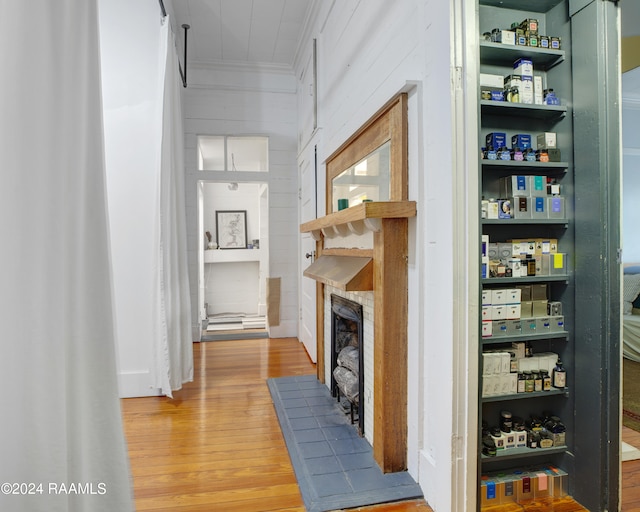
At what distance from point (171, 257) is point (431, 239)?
6.81 feet

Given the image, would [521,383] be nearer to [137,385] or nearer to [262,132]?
[137,385]

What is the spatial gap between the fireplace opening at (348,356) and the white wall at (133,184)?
136cm

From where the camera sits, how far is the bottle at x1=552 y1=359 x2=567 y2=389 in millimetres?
1800

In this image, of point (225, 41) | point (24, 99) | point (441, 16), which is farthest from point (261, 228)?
point (24, 99)

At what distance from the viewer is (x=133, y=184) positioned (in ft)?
9.91

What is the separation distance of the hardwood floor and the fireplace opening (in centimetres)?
46

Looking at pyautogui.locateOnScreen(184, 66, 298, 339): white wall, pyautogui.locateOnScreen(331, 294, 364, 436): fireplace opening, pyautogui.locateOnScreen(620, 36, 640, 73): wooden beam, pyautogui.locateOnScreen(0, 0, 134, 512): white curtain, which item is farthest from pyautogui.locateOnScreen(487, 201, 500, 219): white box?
pyautogui.locateOnScreen(184, 66, 298, 339): white wall

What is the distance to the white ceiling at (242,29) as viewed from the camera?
3.56 m

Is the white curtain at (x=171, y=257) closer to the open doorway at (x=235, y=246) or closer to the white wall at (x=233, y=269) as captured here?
the open doorway at (x=235, y=246)

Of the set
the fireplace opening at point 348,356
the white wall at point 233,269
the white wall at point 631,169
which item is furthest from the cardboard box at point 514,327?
the white wall at point 233,269

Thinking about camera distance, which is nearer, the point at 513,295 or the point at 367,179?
the point at 513,295

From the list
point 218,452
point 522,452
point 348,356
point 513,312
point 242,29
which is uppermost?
point 242,29

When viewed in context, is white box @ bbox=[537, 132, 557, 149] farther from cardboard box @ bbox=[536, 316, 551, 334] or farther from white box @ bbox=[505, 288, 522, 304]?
cardboard box @ bbox=[536, 316, 551, 334]

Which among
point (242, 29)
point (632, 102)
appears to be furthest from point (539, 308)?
point (242, 29)
